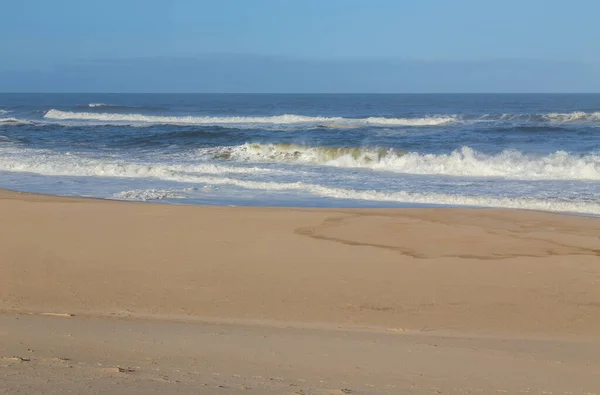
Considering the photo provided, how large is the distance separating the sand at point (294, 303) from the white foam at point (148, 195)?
8.67ft

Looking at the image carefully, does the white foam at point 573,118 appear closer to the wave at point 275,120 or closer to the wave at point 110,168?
the wave at point 275,120

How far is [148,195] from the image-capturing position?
1334cm

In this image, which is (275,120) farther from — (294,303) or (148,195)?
(294,303)

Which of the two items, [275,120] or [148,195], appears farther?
[275,120]

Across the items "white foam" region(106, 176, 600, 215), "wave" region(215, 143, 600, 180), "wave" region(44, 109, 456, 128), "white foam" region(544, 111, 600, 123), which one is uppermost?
"white foam" region(544, 111, 600, 123)

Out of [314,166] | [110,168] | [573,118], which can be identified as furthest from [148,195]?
[573,118]

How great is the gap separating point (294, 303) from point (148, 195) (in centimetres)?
793

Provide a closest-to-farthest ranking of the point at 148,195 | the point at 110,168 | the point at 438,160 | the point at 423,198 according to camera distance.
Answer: the point at 148,195
the point at 423,198
the point at 110,168
the point at 438,160

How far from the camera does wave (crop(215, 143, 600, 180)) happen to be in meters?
17.8

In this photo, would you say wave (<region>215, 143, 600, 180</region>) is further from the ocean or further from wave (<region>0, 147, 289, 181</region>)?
wave (<region>0, 147, 289, 181</region>)

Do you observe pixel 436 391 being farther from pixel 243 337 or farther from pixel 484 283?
pixel 484 283

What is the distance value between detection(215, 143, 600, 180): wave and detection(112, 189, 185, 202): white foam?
7.63 m

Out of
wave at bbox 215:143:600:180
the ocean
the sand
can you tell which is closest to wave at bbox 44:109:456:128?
the ocean

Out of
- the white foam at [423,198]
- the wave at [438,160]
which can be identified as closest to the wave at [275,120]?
the wave at [438,160]
